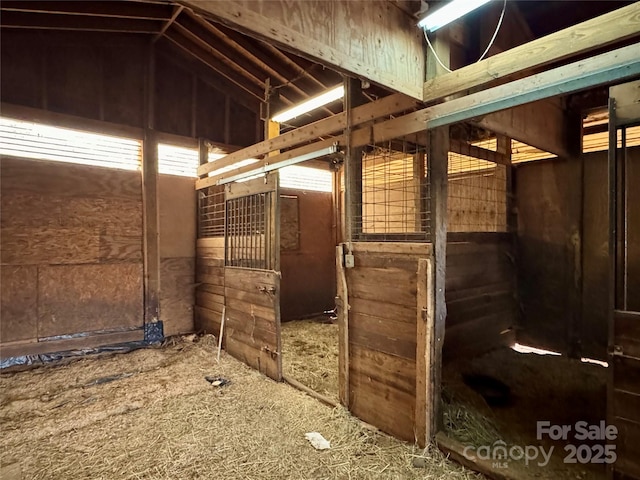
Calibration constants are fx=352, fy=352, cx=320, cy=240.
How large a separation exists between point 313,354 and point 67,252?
3.06m

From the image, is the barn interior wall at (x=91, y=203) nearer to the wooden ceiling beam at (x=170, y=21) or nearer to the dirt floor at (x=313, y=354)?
the wooden ceiling beam at (x=170, y=21)

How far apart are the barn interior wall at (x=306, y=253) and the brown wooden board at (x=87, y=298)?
2.19m

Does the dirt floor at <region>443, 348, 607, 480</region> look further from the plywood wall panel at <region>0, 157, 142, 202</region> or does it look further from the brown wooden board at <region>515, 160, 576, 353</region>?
the plywood wall panel at <region>0, 157, 142, 202</region>

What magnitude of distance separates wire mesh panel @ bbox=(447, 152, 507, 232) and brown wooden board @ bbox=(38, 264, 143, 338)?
394 centimetres

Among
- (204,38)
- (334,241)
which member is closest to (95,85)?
(204,38)

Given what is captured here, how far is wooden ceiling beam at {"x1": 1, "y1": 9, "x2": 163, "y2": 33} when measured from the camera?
3428mm

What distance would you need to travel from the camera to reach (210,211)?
491cm

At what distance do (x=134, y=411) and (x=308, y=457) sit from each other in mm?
1550

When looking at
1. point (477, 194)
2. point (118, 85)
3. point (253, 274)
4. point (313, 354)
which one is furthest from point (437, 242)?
point (118, 85)

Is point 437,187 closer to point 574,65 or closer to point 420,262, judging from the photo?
point 420,262

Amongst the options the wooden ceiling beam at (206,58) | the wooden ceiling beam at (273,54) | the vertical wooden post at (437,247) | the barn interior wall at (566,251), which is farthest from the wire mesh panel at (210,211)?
the barn interior wall at (566,251)

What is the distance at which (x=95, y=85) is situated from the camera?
4184 mm

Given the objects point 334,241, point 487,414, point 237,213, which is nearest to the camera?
point 487,414

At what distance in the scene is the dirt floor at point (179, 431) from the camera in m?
2.10
